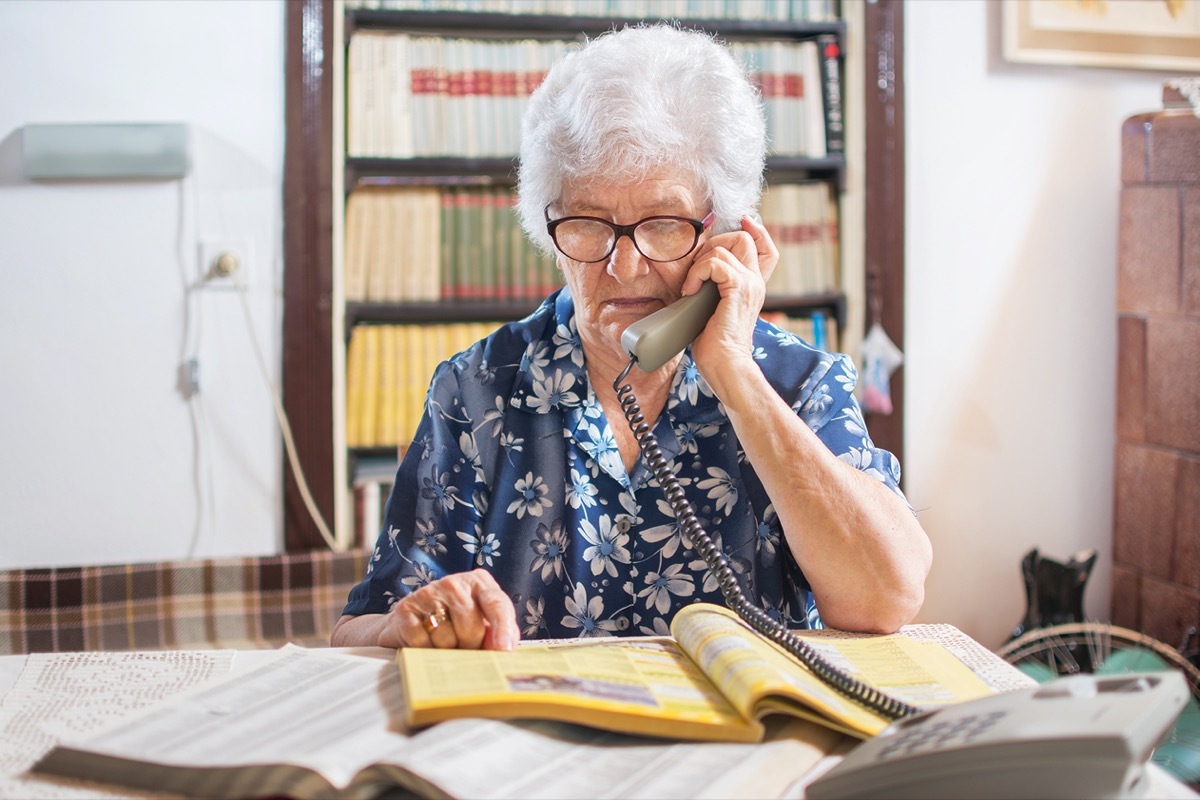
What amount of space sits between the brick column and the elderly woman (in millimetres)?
1579

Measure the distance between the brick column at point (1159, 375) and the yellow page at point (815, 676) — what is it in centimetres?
187

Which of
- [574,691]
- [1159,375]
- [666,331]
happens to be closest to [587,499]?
[666,331]

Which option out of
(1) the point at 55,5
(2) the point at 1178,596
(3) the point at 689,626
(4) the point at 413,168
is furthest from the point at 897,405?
(1) the point at 55,5

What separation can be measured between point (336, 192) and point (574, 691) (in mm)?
1937

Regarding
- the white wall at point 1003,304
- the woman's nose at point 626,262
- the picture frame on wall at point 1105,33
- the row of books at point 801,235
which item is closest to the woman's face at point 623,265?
the woman's nose at point 626,262

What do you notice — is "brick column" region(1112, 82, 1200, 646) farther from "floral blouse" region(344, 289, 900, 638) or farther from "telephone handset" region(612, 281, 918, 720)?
"telephone handset" region(612, 281, 918, 720)

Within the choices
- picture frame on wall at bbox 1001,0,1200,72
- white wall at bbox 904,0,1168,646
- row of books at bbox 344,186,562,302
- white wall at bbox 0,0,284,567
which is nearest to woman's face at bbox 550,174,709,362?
row of books at bbox 344,186,562,302

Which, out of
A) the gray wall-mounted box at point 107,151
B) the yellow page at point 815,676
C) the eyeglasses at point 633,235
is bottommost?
the yellow page at point 815,676

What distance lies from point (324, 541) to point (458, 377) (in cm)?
133

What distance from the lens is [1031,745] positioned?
22.5 inches

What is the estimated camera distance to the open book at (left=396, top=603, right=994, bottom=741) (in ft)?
2.28

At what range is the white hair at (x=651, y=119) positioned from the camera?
121 cm

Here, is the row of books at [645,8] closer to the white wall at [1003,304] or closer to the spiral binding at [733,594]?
the white wall at [1003,304]

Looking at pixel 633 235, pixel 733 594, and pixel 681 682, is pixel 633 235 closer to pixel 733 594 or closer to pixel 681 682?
pixel 733 594
